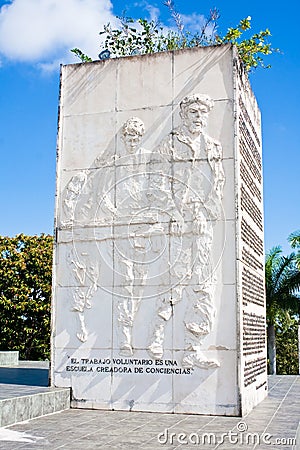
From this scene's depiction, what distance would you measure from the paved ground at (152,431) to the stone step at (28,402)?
A: 104 mm

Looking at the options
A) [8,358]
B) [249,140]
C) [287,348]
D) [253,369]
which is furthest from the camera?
[287,348]

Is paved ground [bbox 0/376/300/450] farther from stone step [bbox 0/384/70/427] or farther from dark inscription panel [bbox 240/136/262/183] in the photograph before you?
dark inscription panel [bbox 240/136/262/183]

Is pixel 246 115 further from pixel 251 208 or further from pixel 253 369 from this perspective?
pixel 253 369

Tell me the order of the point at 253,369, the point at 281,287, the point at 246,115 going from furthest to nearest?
the point at 281,287 < the point at 246,115 < the point at 253,369

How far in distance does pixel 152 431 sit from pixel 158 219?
2875mm

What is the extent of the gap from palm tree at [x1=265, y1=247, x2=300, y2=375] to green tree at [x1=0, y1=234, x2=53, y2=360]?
679cm

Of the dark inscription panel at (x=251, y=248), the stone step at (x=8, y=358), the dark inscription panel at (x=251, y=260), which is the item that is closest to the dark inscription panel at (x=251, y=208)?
the dark inscription panel at (x=251, y=248)

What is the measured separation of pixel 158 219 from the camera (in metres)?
8.18

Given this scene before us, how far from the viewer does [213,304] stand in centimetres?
779

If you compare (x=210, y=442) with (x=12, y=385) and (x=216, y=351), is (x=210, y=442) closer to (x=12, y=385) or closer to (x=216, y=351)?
(x=216, y=351)

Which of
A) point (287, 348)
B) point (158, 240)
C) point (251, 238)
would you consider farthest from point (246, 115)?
point (287, 348)

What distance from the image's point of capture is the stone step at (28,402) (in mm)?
6546

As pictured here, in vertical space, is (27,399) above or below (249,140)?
below

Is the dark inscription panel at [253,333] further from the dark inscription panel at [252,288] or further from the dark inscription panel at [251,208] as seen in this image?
the dark inscription panel at [251,208]
